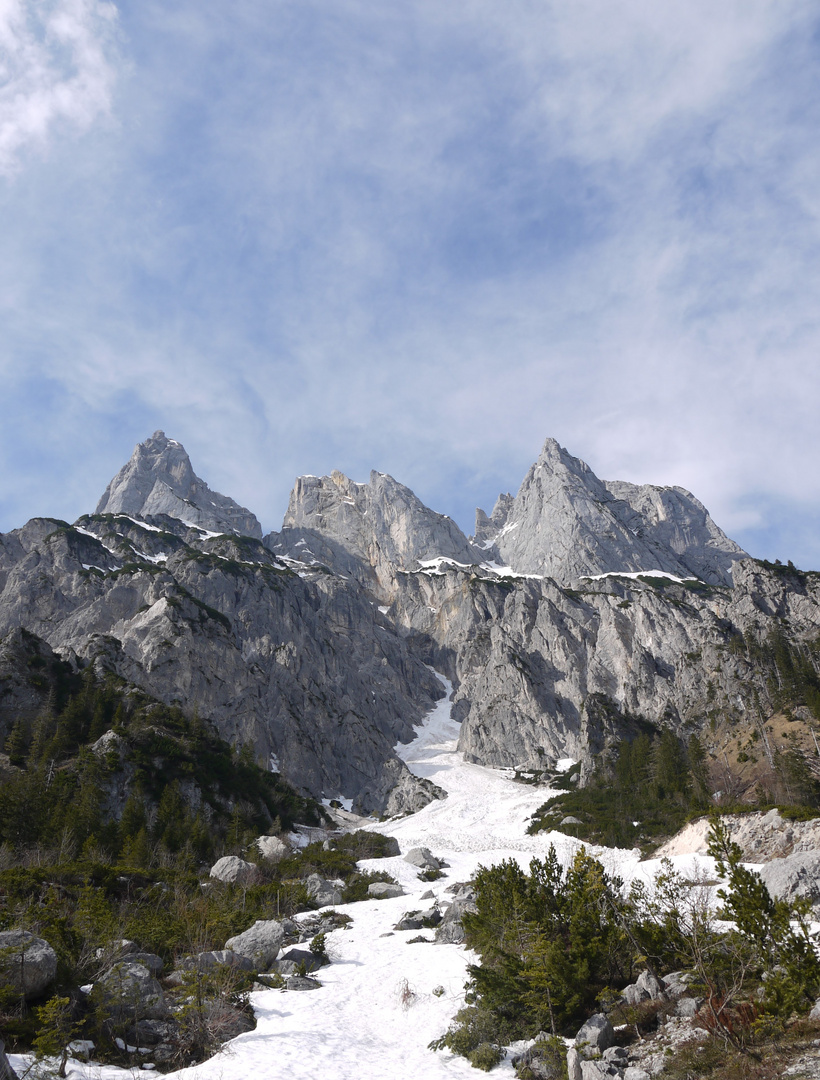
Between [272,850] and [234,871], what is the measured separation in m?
11.5

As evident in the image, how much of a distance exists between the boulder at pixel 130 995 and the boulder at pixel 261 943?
27.8 feet

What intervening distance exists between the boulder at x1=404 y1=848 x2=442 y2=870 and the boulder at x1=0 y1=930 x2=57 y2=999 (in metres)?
45.7

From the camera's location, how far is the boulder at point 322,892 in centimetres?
3822

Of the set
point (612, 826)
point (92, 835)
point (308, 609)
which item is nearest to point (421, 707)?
point (308, 609)

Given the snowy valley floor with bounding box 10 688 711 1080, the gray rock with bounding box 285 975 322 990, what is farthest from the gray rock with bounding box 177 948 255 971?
the gray rock with bounding box 285 975 322 990

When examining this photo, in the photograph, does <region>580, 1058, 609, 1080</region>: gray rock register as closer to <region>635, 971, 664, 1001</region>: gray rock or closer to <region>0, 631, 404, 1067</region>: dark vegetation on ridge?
<region>635, 971, 664, 1001</region>: gray rock

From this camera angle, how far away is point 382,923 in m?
32.0

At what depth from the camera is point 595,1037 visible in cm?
1327

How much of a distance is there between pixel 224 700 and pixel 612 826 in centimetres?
7781

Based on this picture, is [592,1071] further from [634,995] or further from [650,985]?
[650,985]

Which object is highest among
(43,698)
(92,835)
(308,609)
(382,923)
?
(308,609)

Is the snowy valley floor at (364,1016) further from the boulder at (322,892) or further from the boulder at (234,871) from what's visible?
the boulder at (234,871)

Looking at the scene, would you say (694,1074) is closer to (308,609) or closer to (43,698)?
(43,698)

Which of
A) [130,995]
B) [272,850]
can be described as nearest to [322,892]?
[272,850]
